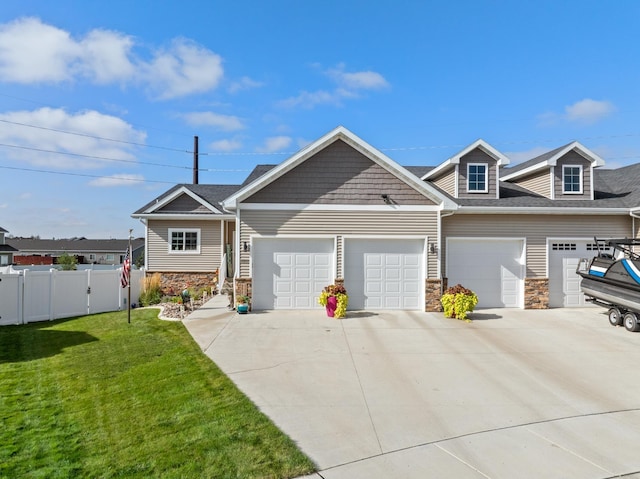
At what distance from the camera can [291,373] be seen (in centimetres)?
656

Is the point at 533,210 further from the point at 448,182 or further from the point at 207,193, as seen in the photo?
the point at 207,193

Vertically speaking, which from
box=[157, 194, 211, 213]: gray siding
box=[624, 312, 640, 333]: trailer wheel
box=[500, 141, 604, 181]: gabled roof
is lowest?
box=[624, 312, 640, 333]: trailer wheel

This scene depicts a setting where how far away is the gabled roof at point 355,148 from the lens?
1180 cm

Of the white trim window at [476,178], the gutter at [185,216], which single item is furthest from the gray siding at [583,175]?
the gutter at [185,216]

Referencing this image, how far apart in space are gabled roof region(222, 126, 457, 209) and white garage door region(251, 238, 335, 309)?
1875 millimetres

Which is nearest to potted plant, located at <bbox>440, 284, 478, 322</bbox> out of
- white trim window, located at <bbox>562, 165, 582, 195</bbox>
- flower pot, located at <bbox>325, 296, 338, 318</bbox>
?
flower pot, located at <bbox>325, 296, 338, 318</bbox>

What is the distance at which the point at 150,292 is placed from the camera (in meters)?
14.8

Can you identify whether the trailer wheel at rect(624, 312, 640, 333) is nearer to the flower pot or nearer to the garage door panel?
the garage door panel

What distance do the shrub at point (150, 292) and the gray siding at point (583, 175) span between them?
15653 millimetres

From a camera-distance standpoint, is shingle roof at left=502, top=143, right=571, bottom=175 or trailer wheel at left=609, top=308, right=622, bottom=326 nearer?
trailer wheel at left=609, top=308, right=622, bottom=326

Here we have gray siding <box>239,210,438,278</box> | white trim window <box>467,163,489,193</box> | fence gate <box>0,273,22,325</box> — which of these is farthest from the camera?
white trim window <box>467,163,489,193</box>

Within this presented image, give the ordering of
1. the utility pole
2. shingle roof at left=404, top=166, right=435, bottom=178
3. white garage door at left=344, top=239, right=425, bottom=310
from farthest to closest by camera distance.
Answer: the utility pole
shingle roof at left=404, top=166, right=435, bottom=178
white garage door at left=344, top=239, right=425, bottom=310

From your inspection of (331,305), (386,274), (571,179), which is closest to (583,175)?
(571,179)

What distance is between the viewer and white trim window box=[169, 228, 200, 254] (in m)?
17.4
